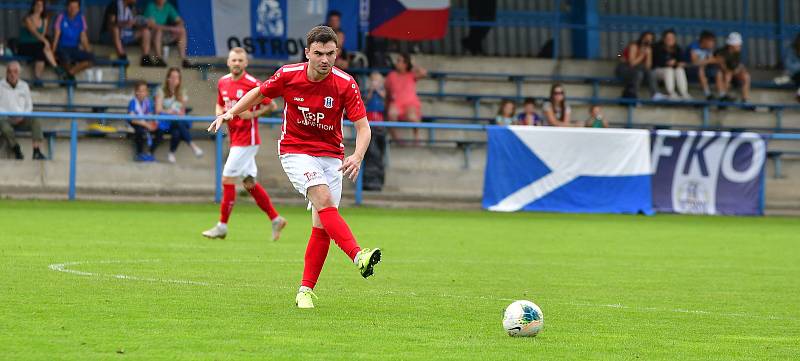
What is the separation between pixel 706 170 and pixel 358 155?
619 inches

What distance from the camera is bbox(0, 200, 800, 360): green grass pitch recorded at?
289 inches

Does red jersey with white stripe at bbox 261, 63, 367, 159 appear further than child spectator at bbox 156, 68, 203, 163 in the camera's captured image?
No

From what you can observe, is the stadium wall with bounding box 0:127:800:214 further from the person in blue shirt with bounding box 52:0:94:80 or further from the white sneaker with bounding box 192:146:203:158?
the person in blue shirt with bounding box 52:0:94:80

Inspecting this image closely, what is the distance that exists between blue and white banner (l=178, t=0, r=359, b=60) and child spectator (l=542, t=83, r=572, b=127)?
4.25 meters

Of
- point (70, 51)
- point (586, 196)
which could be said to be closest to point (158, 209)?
point (70, 51)

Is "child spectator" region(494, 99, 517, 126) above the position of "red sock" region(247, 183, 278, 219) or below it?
above

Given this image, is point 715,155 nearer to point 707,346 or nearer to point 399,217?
point 399,217

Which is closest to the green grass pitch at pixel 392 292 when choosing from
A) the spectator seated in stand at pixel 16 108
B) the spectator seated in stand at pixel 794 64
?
the spectator seated in stand at pixel 16 108

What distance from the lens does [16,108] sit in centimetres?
2275

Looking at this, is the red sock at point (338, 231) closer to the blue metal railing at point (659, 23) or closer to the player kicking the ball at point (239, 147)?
the player kicking the ball at point (239, 147)

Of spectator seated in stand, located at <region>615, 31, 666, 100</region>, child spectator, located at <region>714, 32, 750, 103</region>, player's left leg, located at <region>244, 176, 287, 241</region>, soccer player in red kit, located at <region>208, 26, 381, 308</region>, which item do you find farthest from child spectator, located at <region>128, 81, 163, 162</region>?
soccer player in red kit, located at <region>208, 26, 381, 308</region>

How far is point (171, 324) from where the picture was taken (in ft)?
25.9

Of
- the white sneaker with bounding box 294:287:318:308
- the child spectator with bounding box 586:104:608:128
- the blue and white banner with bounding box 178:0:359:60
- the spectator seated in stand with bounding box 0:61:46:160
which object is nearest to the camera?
the white sneaker with bounding box 294:287:318:308

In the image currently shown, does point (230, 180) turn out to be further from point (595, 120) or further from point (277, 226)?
point (595, 120)
